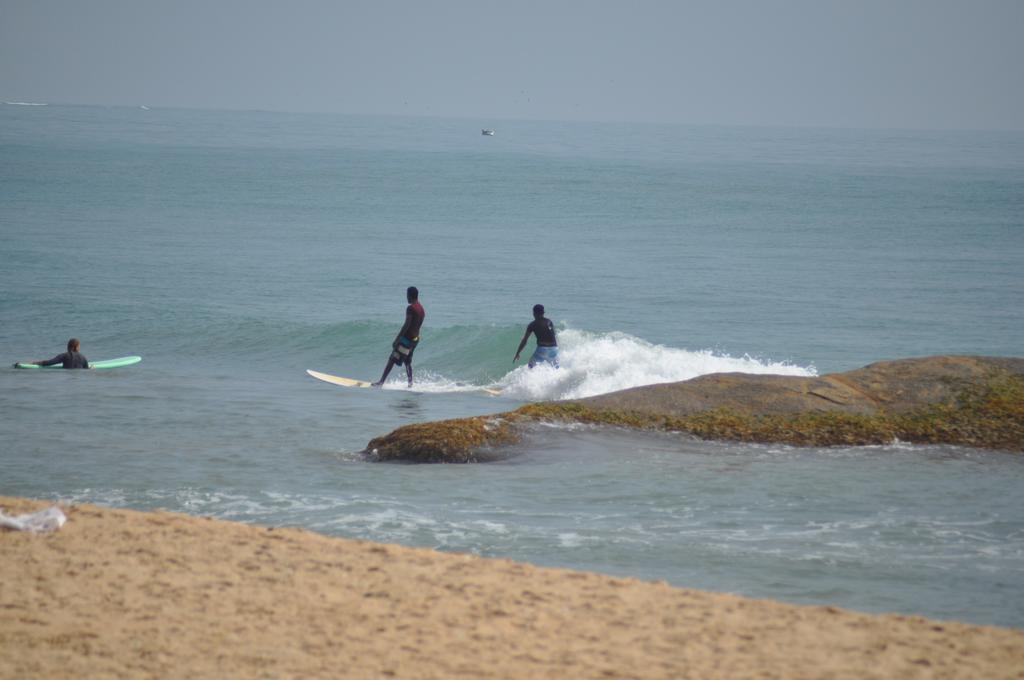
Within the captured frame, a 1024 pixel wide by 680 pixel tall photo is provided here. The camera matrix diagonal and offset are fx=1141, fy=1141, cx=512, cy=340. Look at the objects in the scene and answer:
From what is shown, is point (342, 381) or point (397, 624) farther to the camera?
point (342, 381)

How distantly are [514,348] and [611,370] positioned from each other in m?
5.26

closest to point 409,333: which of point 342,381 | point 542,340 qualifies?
point 542,340

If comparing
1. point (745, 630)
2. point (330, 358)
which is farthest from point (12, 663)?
point (330, 358)

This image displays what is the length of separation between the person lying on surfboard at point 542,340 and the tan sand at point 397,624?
10416 mm

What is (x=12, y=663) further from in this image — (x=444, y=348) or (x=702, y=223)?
(x=702, y=223)

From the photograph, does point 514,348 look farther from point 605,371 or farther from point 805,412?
point 805,412

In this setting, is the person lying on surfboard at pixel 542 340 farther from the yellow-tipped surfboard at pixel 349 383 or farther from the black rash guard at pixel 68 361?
the black rash guard at pixel 68 361

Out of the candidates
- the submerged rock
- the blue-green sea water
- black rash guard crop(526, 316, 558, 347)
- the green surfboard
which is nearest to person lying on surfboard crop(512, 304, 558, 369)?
black rash guard crop(526, 316, 558, 347)

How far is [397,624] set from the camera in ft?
22.9

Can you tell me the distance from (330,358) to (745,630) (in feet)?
65.2

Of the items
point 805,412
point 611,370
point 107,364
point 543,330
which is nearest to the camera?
point 805,412

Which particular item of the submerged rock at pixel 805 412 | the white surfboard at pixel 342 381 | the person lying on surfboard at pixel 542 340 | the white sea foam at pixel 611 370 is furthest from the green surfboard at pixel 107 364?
the submerged rock at pixel 805 412

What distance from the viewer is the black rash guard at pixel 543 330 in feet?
61.9

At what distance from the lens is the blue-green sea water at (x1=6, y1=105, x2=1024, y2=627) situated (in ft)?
32.9
